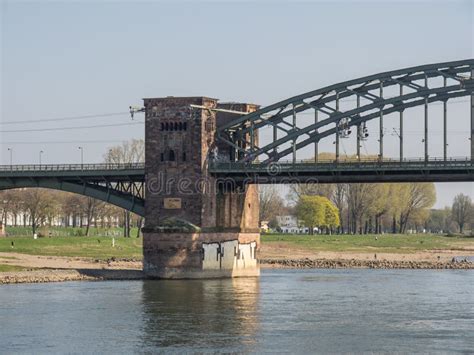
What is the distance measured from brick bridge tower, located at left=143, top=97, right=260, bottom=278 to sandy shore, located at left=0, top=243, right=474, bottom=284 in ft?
14.3

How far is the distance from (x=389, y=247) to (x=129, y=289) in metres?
90.5

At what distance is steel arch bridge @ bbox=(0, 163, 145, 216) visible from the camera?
121 metres

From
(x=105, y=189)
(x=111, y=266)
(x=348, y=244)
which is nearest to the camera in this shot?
(x=105, y=189)

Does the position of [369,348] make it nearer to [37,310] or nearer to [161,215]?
[37,310]

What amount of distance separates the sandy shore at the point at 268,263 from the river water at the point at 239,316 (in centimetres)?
465

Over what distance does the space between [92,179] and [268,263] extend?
32683 millimetres

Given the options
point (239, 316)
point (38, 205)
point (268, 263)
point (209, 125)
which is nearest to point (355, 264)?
point (268, 263)

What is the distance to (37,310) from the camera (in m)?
85.2

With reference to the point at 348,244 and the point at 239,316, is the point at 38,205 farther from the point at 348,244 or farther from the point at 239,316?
the point at 239,316

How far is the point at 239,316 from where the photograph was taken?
83.1 m

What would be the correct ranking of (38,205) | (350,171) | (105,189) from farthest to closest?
(38,205) → (105,189) → (350,171)

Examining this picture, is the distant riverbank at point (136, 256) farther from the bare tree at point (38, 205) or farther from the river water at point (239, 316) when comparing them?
the bare tree at point (38, 205)

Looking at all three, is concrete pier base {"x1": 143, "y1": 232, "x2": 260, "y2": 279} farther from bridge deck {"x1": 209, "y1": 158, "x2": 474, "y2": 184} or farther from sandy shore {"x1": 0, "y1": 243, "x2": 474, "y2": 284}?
bridge deck {"x1": 209, "y1": 158, "x2": 474, "y2": 184}

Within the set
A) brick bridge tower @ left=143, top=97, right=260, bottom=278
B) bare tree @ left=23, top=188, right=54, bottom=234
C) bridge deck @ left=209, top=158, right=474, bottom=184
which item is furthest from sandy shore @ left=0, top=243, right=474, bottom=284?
bare tree @ left=23, top=188, right=54, bottom=234
